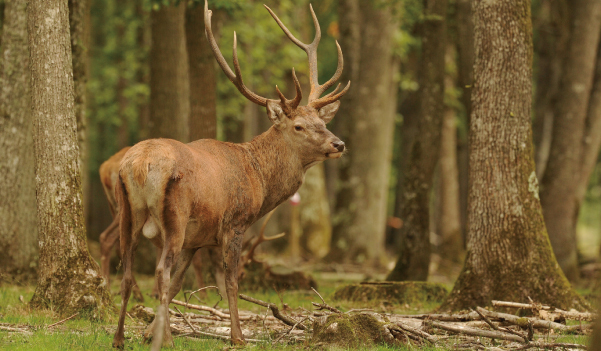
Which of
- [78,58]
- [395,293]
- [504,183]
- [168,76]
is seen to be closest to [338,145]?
[504,183]

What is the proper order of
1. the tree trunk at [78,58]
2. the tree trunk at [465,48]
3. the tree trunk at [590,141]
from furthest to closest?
1. the tree trunk at [590,141]
2. the tree trunk at [465,48]
3. the tree trunk at [78,58]

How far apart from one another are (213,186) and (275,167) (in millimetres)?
1247

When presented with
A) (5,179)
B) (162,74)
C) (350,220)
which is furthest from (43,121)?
(350,220)

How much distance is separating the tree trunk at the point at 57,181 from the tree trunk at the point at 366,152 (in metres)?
9.97

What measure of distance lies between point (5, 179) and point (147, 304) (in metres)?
3.03

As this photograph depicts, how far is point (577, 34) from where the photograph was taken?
13766mm

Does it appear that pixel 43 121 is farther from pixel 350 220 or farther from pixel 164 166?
pixel 350 220

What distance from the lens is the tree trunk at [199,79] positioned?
1061 centimetres

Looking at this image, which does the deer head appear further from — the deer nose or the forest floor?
the forest floor

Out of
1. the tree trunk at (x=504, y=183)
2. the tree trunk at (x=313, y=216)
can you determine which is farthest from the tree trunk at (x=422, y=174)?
the tree trunk at (x=313, y=216)

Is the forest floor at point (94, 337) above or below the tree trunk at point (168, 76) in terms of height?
below

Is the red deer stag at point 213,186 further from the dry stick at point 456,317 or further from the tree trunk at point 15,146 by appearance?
the tree trunk at point 15,146

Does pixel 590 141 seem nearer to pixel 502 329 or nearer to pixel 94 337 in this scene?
pixel 502 329

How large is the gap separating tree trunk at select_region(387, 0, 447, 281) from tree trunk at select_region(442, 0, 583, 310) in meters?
2.19
